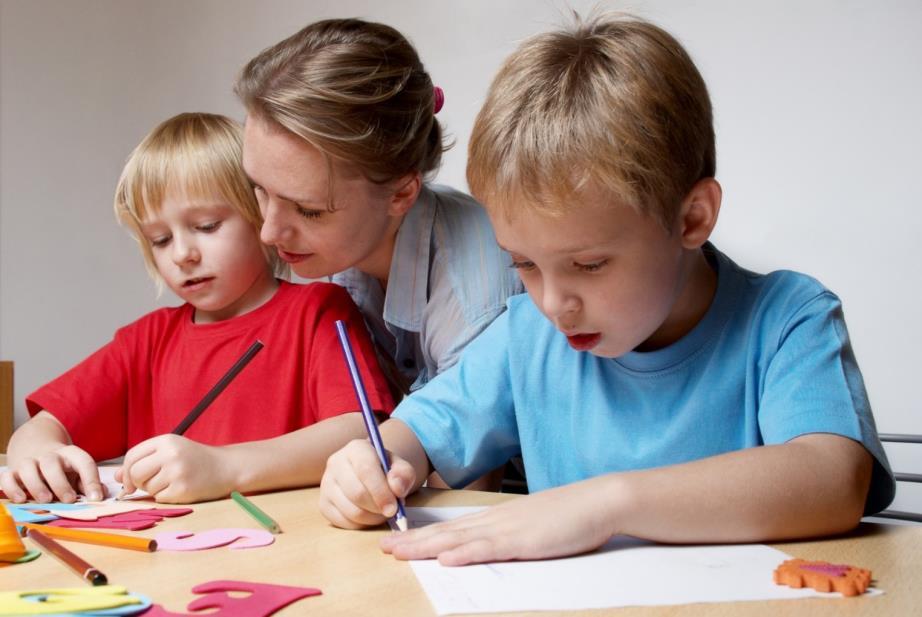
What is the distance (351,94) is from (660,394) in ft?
1.63

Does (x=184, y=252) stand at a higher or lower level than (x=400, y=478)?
higher

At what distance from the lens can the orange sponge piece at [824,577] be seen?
1.66ft

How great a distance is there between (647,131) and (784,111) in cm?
108

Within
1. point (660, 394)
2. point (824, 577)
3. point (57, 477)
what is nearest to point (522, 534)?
point (824, 577)

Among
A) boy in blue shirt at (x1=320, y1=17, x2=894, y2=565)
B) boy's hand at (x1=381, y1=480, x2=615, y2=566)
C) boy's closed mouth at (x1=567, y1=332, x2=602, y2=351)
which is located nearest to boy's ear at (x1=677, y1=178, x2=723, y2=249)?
boy in blue shirt at (x1=320, y1=17, x2=894, y2=565)

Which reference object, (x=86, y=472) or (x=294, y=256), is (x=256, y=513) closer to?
(x=86, y=472)

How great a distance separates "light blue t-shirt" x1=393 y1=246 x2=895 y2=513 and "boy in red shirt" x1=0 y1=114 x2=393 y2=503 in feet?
0.65


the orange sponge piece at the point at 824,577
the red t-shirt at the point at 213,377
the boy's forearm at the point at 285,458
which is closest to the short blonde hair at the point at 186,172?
the red t-shirt at the point at 213,377

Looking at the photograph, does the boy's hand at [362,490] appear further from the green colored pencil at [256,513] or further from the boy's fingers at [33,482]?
the boy's fingers at [33,482]

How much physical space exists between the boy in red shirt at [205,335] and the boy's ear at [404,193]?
128 millimetres

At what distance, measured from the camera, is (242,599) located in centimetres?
50

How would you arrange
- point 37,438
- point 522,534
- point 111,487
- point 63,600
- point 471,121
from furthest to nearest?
point 471,121, point 37,438, point 111,487, point 522,534, point 63,600

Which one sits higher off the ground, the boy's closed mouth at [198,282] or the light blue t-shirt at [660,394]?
the boy's closed mouth at [198,282]

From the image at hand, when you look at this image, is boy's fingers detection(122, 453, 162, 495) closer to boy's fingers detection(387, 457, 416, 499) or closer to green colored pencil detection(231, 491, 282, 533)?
green colored pencil detection(231, 491, 282, 533)
